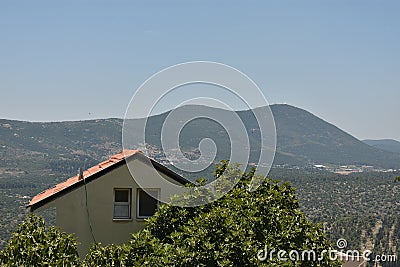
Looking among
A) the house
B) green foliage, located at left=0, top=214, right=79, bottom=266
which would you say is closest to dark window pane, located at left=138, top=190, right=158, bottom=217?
the house

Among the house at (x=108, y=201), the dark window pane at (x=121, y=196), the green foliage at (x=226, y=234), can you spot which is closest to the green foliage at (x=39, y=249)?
the green foliage at (x=226, y=234)

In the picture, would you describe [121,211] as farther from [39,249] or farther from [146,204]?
[39,249]

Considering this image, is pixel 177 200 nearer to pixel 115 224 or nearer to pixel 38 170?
pixel 115 224

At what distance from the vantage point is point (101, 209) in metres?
16.8

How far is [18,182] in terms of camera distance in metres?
131

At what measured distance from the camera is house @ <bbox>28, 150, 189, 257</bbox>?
16406 millimetres

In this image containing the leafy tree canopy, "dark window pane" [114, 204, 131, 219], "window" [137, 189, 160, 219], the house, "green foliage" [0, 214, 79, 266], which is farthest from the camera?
"window" [137, 189, 160, 219]

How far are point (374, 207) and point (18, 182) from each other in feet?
273

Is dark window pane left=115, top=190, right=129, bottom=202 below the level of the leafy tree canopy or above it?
above

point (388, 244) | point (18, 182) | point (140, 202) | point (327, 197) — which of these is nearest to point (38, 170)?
point (18, 182)

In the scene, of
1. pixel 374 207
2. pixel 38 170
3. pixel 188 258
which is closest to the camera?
pixel 188 258

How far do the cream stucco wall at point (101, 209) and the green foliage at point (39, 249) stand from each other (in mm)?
4672

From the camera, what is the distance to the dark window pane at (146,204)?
17.1 meters

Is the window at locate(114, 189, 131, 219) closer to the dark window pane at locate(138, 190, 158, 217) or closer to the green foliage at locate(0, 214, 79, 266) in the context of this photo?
the dark window pane at locate(138, 190, 158, 217)
